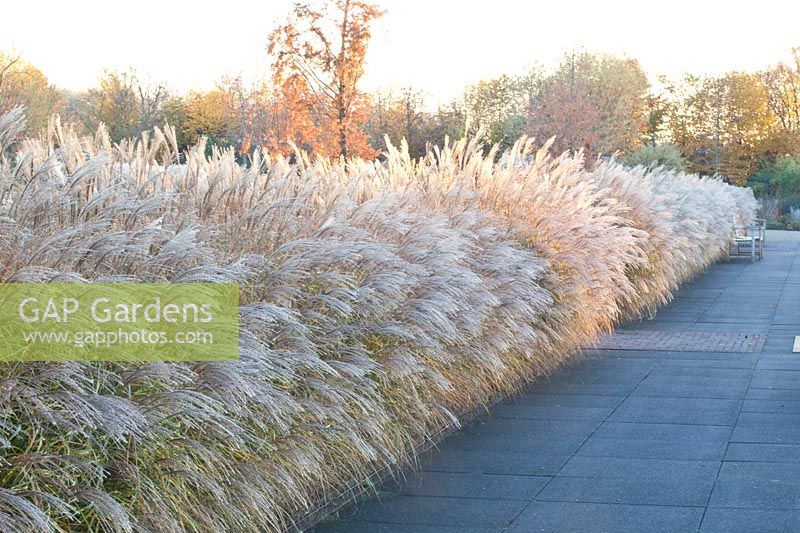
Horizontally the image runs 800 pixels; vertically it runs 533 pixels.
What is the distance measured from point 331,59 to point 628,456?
51.0ft

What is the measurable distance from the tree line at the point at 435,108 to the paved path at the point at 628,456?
2.62 m

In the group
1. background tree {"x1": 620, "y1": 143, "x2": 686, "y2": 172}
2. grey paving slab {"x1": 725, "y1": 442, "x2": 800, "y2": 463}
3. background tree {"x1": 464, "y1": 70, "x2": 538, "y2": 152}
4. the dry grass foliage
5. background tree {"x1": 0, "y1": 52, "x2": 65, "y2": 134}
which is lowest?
grey paving slab {"x1": 725, "y1": 442, "x2": 800, "y2": 463}

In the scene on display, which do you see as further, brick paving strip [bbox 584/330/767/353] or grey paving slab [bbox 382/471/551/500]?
brick paving strip [bbox 584/330/767/353]

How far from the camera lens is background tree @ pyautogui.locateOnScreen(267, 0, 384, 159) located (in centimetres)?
1959

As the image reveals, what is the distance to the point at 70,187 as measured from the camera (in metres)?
3.85

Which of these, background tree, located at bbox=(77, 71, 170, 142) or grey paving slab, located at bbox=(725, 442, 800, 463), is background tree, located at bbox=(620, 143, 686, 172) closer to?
background tree, located at bbox=(77, 71, 170, 142)

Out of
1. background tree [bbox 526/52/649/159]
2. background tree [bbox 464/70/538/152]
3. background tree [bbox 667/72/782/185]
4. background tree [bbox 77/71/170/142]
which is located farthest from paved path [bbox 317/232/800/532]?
background tree [bbox 667/72/782/185]

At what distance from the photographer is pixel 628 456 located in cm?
556

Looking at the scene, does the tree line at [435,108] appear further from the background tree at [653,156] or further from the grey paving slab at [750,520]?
the grey paving slab at [750,520]

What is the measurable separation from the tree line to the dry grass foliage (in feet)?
4.13

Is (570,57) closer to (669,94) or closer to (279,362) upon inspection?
(669,94)

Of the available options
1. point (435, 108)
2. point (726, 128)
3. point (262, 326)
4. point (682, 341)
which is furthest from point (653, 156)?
point (262, 326)

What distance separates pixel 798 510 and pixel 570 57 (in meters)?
33.7

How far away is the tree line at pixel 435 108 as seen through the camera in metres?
19.8
